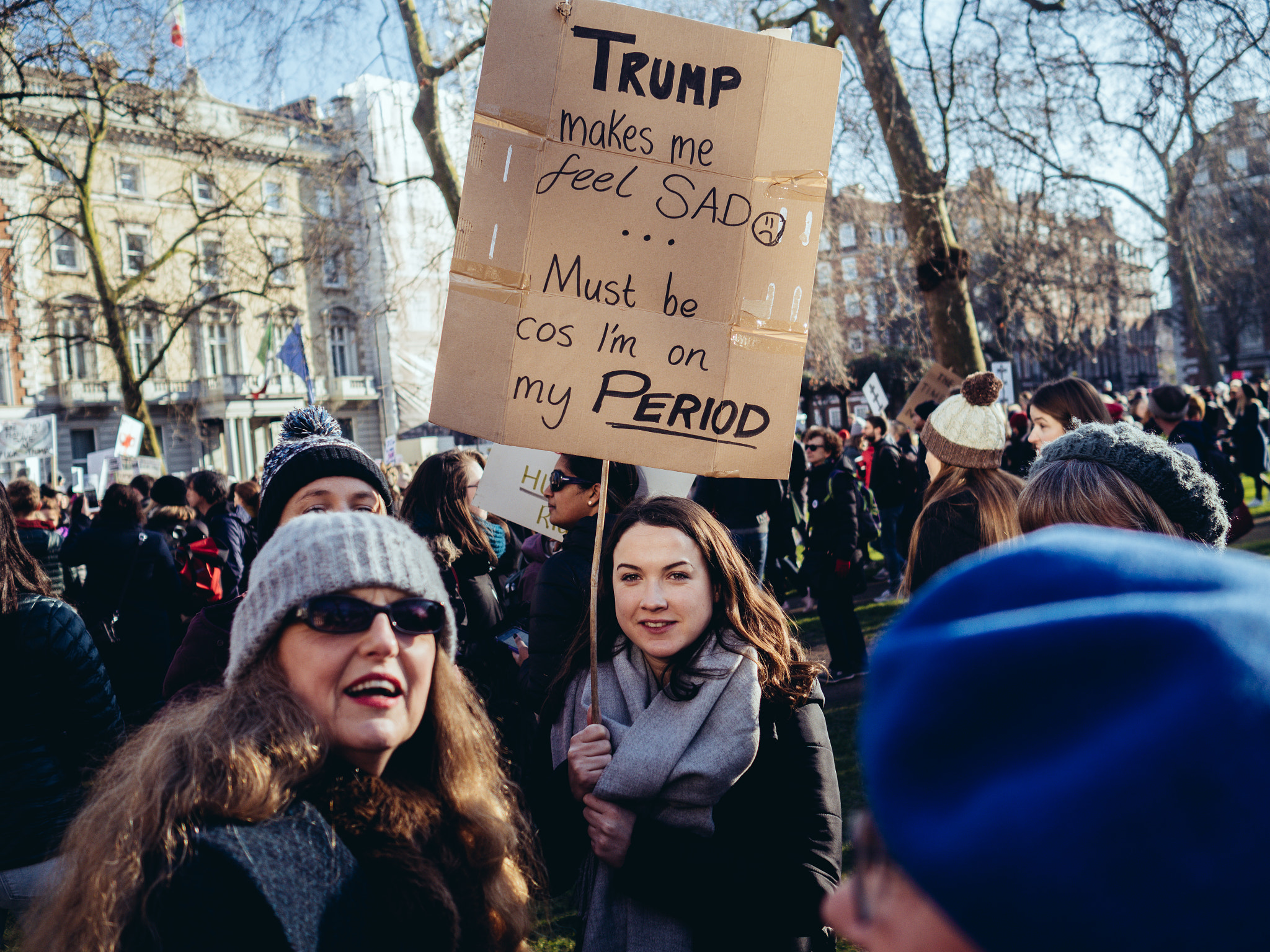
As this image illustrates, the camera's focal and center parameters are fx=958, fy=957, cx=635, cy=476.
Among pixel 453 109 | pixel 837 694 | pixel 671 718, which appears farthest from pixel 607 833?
pixel 453 109

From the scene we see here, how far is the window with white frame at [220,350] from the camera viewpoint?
133 ft

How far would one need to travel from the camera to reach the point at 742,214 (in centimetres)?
240

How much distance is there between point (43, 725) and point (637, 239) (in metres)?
2.19

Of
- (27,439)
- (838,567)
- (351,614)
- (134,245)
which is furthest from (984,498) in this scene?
(134,245)

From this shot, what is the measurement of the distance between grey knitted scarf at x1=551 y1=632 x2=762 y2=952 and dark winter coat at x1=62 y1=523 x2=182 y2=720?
3.85m

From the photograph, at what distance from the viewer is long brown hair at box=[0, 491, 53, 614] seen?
2.70 m

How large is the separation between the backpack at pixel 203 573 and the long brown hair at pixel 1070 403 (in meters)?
4.81

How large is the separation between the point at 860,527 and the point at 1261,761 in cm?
779

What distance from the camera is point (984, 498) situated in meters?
3.41

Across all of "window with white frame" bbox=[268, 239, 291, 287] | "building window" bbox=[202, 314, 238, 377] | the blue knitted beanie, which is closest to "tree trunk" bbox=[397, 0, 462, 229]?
"window with white frame" bbox=[268, 239, 291, 287]

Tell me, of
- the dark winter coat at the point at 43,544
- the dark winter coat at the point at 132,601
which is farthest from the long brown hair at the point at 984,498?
the dark winter coat at the point at 43,544

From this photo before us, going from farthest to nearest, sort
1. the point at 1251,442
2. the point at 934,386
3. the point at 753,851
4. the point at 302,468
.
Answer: the point at 1251,442
the point at 934,386
the point at 302,468
the point at 753,851

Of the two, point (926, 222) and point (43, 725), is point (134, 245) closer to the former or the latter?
point (926, 222)

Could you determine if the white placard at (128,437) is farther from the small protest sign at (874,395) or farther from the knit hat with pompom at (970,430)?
the knit hat with pompom at (970,430)
